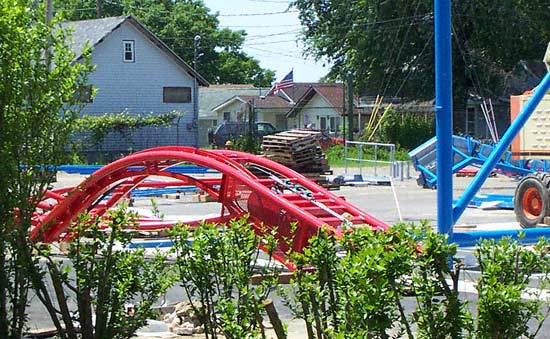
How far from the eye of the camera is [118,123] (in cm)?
4941

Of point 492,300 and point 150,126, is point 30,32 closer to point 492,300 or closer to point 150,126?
point 492,300

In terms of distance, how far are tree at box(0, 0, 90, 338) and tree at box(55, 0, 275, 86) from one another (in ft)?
284

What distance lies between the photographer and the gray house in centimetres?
5244

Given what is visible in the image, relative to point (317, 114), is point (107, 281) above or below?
below

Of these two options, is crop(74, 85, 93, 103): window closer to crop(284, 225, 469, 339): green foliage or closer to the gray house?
crop(284, 225, 469, 339): green foliage

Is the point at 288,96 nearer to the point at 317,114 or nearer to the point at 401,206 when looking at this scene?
the point at 317,114

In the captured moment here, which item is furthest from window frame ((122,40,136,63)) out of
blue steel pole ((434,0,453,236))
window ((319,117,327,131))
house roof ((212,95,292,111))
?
blue steel pole ((434,0,453,236))

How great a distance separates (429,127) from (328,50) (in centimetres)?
947

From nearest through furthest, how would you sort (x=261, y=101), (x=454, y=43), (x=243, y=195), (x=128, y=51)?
1. (x=243, y=195)
2. (x=128, y=51)
3. (x=454, y=43)
4. (x=261, y=101)

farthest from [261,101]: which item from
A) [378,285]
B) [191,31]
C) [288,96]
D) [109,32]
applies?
[378,285]

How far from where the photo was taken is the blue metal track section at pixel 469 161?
2411 centimetres

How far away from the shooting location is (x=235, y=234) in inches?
242

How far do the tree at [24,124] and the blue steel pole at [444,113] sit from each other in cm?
451

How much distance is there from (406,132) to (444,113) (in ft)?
144
